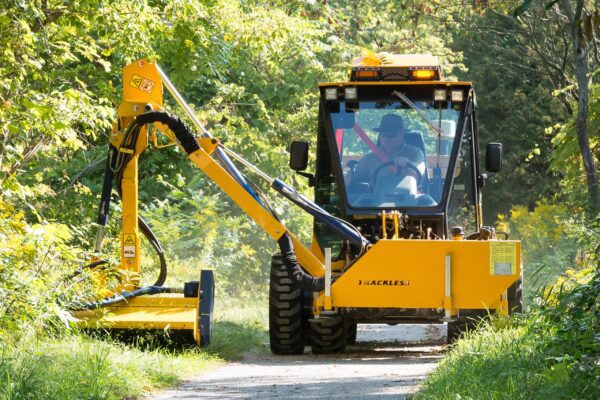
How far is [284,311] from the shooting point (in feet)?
44.5

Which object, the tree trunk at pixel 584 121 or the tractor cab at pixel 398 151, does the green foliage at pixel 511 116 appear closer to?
the tree trunk at pixel 584 121

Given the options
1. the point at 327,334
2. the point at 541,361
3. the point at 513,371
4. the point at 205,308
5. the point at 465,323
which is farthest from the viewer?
the point at 327,334

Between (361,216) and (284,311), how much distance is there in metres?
1.36

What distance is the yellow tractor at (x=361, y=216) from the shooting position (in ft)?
41.9

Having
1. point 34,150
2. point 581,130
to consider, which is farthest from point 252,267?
point 34,150

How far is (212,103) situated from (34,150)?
8.27m

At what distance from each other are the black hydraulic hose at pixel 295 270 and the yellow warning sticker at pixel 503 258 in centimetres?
172

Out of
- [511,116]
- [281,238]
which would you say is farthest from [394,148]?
[511,116]

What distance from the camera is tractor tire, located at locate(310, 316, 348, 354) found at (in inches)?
535

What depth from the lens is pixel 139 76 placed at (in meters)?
13.7

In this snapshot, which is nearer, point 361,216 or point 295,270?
point 295,270

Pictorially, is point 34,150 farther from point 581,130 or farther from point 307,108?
point 307,108

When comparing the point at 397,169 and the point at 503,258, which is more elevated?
the point at 397,169

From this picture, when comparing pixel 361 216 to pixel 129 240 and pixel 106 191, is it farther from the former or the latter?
pixel 106 191
